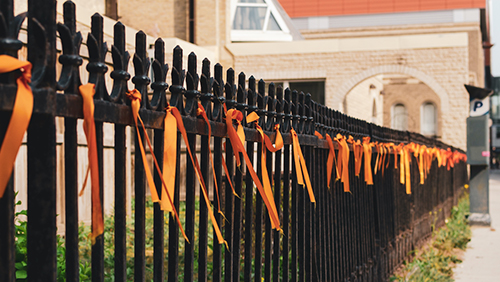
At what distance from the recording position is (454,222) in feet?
31.4

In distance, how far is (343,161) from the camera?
4.01m

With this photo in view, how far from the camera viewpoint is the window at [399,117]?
32.7 meters

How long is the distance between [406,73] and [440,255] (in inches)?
588

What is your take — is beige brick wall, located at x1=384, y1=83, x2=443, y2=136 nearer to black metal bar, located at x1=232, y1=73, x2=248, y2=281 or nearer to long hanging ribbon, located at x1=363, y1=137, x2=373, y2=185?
long hanging ribbon, located at x1=363, y1=137, x2=373, y2=185

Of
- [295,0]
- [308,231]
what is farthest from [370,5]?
[308,231]

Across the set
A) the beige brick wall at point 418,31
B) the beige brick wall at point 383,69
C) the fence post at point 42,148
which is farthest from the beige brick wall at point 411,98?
the fence post at point 42,148

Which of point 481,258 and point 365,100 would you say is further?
point 365,100

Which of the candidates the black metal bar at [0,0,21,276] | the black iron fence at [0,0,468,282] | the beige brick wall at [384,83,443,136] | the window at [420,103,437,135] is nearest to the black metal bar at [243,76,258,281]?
the black iron fence at [0,0,468,282]

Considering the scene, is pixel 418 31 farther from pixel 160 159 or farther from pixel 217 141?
pixel 160 159

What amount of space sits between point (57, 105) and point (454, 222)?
30.1 ft

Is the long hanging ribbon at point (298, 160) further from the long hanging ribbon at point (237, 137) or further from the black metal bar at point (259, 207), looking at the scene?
the long hanging ribbon at point (237, 137)

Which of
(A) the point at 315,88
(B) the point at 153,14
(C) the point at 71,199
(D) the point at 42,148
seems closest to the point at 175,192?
(C) the point at 71,199

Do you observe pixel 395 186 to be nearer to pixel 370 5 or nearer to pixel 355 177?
pixel 355 177

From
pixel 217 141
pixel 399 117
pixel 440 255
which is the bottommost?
pixel 440 255
